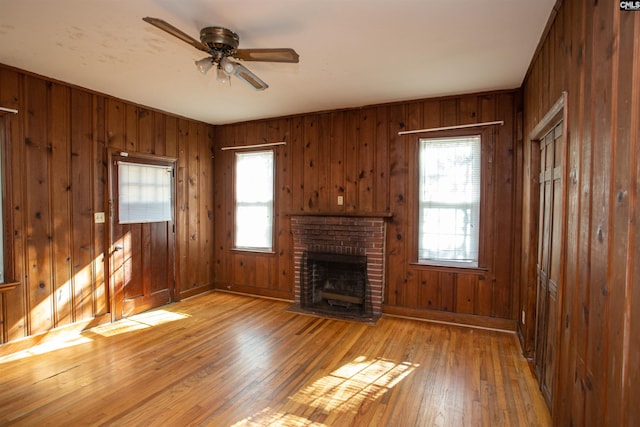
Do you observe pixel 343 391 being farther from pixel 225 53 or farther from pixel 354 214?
pixel 225 53

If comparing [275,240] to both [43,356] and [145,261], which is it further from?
[43,356]

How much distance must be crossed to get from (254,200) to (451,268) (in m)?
2.99

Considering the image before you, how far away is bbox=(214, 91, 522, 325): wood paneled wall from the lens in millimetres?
3674

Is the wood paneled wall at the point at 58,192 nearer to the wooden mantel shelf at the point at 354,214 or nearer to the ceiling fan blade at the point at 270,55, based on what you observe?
the wooden mantel shelf at the point at 354,214

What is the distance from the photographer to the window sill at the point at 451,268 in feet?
12.4

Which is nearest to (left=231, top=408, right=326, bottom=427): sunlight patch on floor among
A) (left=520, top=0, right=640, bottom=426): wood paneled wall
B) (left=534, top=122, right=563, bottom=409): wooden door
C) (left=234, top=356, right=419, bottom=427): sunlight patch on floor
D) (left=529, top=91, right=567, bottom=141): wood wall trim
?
(left=234, top=356, right=419, bottom=427): sunlight patch on floor

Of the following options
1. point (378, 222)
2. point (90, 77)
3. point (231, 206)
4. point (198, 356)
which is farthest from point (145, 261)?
point (378, 222)

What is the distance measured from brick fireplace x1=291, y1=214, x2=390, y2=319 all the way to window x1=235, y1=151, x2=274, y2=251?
2.01 ft

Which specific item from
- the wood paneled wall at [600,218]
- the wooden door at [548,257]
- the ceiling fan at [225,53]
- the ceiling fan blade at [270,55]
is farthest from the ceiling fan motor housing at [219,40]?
the wooden door at [548,257]

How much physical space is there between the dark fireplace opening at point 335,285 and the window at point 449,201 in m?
0.86

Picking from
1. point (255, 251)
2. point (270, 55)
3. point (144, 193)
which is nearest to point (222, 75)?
point (270, 55)

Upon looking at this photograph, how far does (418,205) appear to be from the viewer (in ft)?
13.2

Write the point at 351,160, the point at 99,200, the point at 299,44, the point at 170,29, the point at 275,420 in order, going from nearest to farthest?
the point at 170,29 < the point at 275,420 < the point at 299,44 < the point at 99,200 < the point at 351,160

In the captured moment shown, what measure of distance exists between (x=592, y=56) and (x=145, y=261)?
4792 mm
